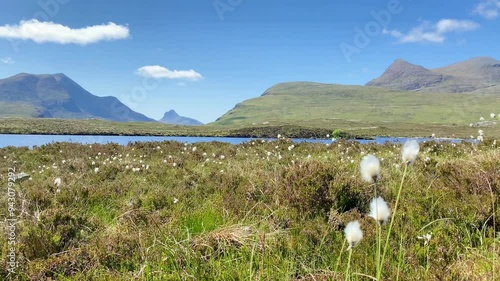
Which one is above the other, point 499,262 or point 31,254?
point 499,262

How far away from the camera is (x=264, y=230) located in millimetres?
4621

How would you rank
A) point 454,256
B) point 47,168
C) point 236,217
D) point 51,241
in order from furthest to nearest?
point 47,168 < point 236,217 < point 51,241 < point 454,256

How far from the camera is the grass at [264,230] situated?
11.6 ft

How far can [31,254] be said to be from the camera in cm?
411

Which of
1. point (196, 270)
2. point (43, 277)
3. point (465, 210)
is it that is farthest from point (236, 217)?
point (465, 210)

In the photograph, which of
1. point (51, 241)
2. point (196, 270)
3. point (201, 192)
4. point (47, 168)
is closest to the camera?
point (196, 270)

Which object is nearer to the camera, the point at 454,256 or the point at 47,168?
the point at 454,256

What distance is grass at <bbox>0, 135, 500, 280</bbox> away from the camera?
11.6 feet

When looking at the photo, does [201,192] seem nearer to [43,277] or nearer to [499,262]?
[43,277]

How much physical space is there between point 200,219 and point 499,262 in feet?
11.6

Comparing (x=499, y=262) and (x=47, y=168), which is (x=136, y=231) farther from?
(x=47, y=168)

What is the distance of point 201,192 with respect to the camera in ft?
26.0

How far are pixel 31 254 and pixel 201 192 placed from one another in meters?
4.07

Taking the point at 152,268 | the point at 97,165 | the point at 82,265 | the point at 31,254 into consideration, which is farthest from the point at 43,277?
the point at 97,165
